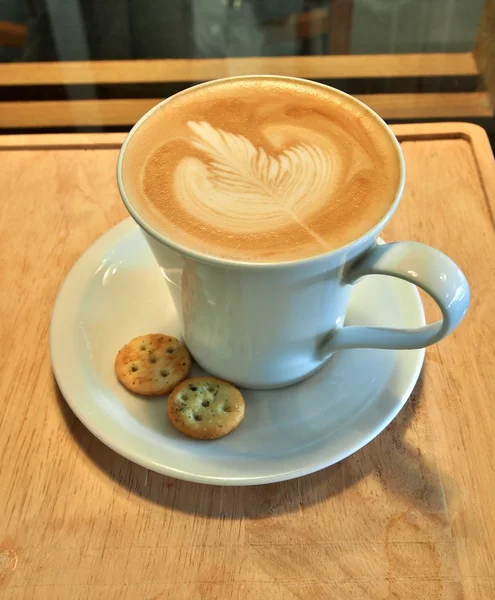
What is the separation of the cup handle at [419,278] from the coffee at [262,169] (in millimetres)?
34

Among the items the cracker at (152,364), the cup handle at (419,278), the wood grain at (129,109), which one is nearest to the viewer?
the cup handle at (419,278)

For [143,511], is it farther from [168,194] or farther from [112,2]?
[112,2]

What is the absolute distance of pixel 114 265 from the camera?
765mm

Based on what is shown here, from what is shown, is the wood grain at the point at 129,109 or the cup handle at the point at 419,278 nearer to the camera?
the cup handle at the point at 419,278

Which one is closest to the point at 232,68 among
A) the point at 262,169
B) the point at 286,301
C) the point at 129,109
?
the point at 129,109

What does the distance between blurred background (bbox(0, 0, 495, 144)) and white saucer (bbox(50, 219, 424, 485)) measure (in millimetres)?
554

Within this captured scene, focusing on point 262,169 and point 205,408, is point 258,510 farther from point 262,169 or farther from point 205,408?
point 262,169

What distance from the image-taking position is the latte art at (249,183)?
1.83 feet

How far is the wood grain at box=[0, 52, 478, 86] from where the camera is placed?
128 centimetres

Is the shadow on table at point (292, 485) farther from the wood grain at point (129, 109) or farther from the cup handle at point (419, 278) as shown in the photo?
the wood grain at point (129, 109)

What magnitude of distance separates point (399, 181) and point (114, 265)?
0.37 meters

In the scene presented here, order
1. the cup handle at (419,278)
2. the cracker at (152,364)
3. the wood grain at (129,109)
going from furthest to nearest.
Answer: the wood grain at (129,109) → the cracker at (152,364) → the cup handle at (419,278)

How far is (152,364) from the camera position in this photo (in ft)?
2.17

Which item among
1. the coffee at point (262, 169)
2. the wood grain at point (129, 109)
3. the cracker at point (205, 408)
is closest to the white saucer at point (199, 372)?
the cracker at point (205, 408)
